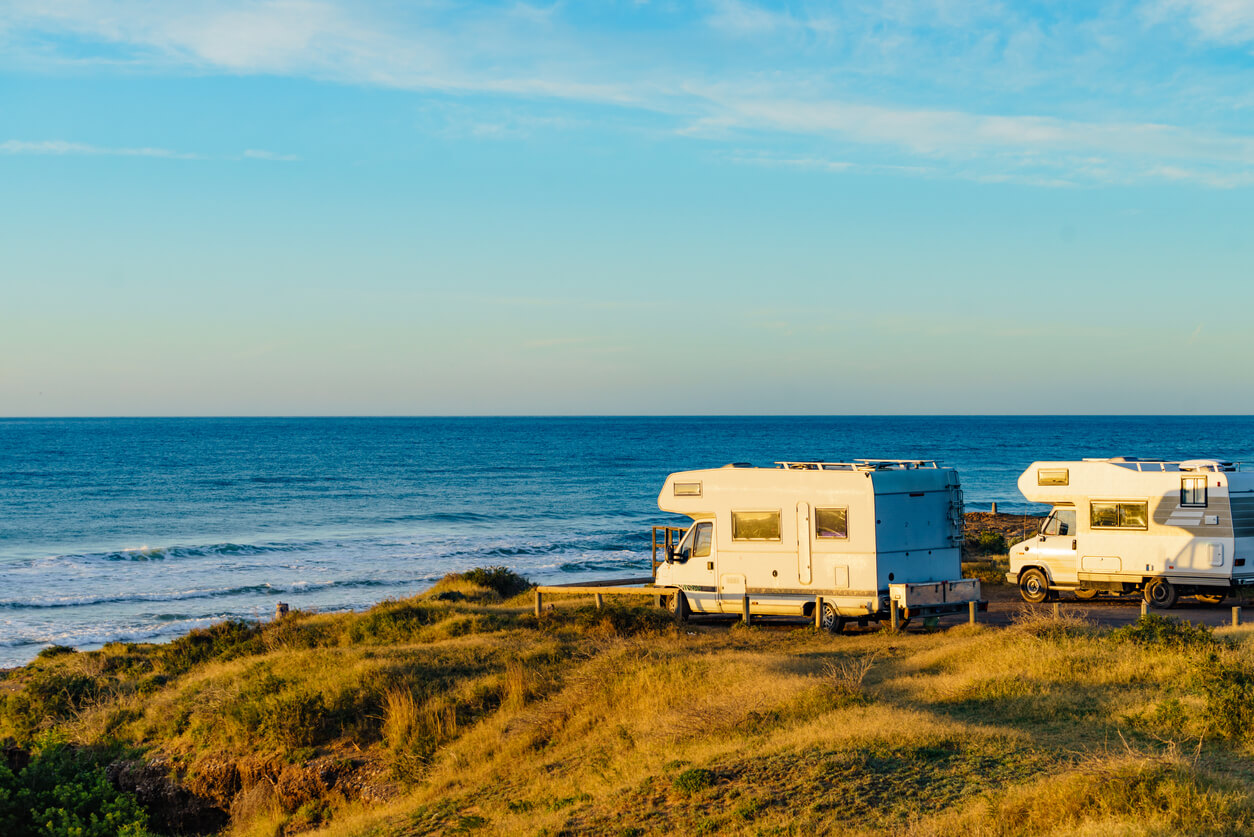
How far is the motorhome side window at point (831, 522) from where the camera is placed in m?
18.0

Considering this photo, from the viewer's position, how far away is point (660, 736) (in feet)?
35.1

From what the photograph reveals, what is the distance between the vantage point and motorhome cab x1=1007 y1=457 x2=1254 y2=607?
1983cm

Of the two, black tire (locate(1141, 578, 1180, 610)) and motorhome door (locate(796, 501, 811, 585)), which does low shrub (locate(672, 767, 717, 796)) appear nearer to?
motorhome door (locate(796, 501, 811, 585))

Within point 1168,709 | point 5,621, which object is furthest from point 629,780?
point 5,621

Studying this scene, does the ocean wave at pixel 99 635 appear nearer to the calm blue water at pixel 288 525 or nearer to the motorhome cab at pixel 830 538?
the calm blue water at pixel 288 525

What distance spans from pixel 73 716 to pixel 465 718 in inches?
278

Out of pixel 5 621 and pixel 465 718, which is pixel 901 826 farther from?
pixel 5 621

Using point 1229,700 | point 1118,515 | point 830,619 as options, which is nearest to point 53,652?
point 830,619

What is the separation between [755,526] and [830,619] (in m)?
2.26

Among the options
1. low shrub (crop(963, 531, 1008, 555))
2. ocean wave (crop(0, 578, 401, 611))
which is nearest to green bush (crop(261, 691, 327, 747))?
ocean wave (crop(0, 578, 401, 611))

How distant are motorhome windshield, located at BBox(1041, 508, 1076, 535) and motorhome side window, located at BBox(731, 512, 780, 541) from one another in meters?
7.65

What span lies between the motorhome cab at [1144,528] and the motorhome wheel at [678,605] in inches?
317

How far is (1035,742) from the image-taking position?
31.9 feet

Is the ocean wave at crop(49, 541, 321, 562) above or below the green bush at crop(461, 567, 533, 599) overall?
below
